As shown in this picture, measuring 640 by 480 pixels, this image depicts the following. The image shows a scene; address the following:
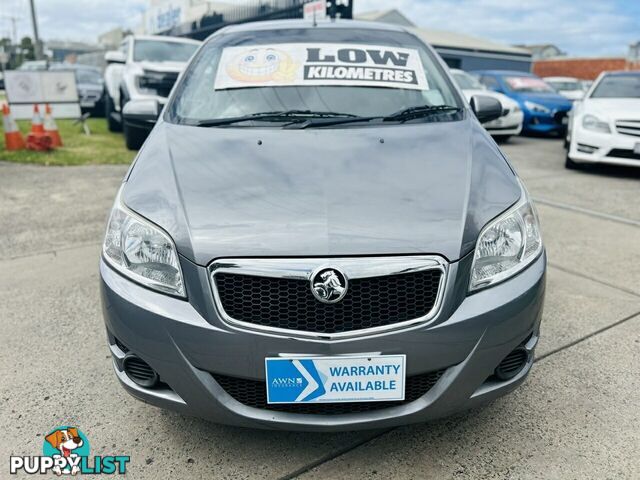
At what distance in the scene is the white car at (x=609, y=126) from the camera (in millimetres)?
6512

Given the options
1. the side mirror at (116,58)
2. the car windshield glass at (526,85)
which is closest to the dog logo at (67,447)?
the side mirror at (116,58)

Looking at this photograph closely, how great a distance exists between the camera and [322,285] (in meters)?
1.56

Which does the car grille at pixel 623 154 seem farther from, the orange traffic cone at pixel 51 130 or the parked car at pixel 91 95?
the parked car at pixel 91 95

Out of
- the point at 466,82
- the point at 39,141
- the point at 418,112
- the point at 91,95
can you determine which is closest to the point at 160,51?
the point at 39,141

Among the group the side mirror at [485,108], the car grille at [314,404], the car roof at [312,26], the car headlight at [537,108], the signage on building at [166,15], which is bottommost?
the car headlight at [537,108]

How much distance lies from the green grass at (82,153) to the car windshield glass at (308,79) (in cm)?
506

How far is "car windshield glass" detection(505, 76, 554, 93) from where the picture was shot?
37.0 feet

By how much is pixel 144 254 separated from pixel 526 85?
443 inches

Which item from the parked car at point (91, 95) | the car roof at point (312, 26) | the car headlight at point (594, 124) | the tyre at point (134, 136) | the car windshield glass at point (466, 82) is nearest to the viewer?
the car roof at point (312, 26)

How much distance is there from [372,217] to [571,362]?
1.42 m

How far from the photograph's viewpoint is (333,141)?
2.18 metres

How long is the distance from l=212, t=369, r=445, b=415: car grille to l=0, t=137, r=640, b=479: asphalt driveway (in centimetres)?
28

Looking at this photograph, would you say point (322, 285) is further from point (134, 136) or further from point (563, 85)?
point (563, 85)

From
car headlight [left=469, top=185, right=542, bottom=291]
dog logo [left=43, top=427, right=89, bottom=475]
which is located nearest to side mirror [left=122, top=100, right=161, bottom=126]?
dog logo [left=43, top=427, right=89, bottom=475]
